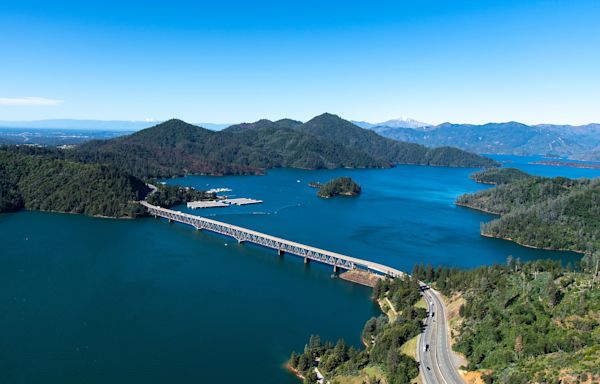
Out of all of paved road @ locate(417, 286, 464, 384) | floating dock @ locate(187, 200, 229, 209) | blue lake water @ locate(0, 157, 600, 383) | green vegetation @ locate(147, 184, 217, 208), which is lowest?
blue lake water @ locate(0, 157, 600, 383)

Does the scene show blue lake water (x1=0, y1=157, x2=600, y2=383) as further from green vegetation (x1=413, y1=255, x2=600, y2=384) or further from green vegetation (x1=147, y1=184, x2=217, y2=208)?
green vegetation (x1=413, y1=255, x2=600, y2=384)

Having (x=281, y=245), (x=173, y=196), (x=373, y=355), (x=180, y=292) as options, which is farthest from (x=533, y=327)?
(x=173, y=196)

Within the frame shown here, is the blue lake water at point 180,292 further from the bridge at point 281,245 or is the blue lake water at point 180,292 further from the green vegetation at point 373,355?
the green vegetation at point 373,355

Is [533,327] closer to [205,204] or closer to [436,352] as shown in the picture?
[436,352]

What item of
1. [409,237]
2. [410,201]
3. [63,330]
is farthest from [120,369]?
[410,201]

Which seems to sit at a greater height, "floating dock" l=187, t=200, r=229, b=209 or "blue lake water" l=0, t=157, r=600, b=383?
"floating dock" l=187, t=200, r=229, b=209

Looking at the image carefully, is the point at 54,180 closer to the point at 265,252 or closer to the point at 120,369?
the point at 265,252

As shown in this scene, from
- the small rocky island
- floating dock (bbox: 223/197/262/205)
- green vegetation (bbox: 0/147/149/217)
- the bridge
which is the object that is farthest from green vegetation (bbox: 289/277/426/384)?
the small rocky island
